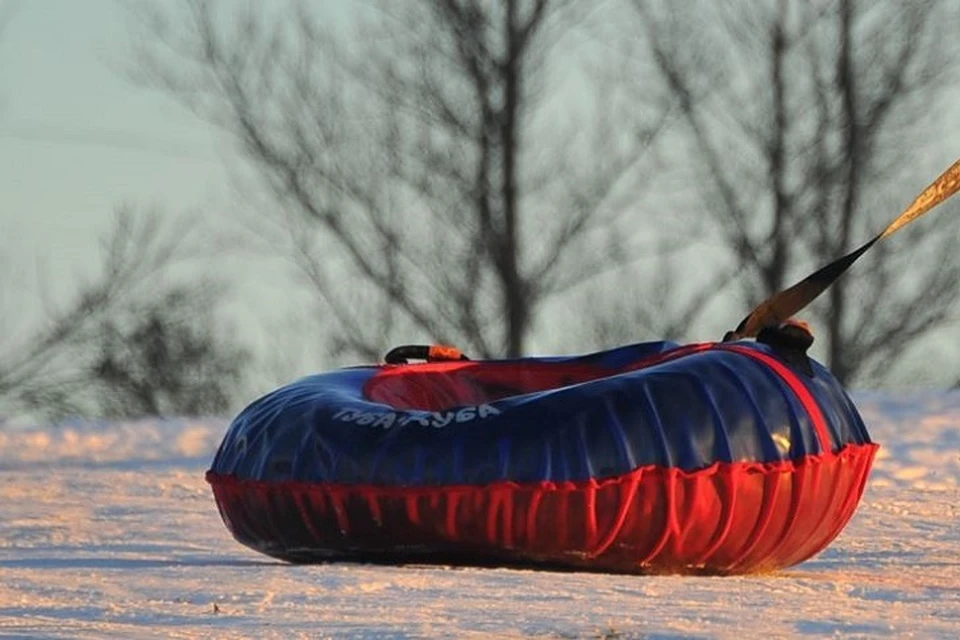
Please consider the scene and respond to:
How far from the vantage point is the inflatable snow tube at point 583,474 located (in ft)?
25.4

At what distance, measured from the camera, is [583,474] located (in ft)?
25.4

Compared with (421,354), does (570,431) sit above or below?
below

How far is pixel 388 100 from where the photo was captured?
2225cm

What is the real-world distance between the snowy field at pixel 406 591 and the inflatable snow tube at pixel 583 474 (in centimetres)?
19

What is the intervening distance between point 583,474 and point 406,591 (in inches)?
39.2

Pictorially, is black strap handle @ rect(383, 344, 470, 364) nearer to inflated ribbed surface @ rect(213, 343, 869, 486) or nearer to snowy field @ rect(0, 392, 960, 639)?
snowy field @ rect(0, 392, 960, 639)

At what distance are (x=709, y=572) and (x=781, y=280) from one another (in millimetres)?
13447

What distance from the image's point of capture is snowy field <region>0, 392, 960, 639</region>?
620 centimetres

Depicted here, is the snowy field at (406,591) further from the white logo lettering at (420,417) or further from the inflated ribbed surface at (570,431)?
the white logo lettering at (420,417)

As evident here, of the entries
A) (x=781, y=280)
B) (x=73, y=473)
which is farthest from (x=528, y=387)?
(x=781, y=280)

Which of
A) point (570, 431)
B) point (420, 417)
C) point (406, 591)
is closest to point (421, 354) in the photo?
point (420, 417)

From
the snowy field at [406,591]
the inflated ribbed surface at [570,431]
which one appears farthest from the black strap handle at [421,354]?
the inflated ribbed surface at [570,431]

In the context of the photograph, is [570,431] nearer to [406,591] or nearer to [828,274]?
[406,591]

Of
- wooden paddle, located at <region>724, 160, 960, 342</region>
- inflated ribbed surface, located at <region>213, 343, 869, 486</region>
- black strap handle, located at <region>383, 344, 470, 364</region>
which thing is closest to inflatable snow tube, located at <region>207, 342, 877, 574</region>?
inflated ribbed surface, located at <region>213, 343, 869, 486</region>
